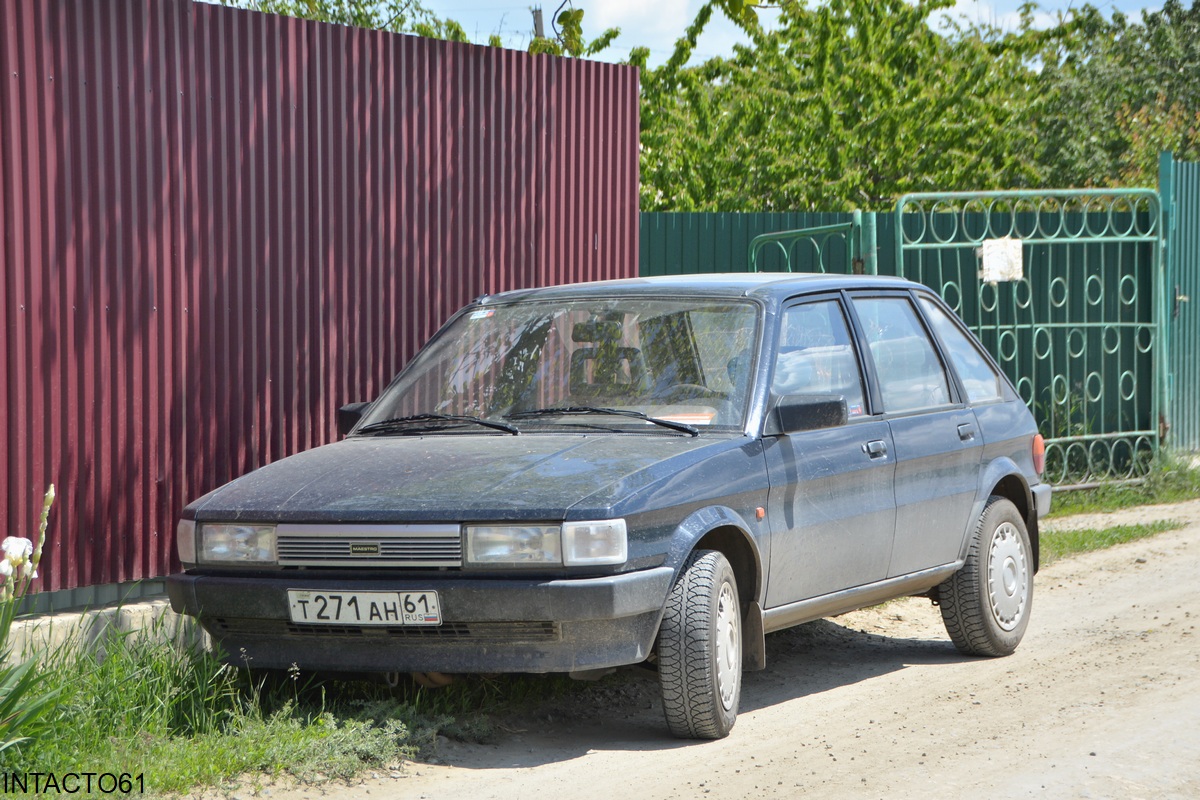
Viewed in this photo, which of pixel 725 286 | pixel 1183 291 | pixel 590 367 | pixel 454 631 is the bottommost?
pixel 454 631

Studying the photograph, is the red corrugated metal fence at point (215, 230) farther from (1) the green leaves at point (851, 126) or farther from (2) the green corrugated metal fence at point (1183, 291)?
(1) the green leaves at point (851, 126)

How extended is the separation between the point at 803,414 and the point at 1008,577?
193 cm

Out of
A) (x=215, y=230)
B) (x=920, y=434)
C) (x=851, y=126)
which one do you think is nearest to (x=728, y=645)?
(x=920, y=434)

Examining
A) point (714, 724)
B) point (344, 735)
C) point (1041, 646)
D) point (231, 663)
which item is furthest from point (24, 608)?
point (1041, 646)

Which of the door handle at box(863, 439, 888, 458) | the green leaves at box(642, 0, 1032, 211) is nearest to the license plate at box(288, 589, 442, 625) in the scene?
the door handle at box(863, 439, 888, 458)

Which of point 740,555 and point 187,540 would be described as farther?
point 740,555

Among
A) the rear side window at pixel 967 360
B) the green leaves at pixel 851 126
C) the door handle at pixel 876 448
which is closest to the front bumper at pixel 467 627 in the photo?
the door handle at pixel 876 448

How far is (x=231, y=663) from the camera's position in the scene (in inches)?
211

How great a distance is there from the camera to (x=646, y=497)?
5.05 metres

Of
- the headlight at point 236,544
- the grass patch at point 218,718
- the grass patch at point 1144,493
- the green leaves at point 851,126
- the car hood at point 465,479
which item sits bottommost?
the grass patch at point 218,718

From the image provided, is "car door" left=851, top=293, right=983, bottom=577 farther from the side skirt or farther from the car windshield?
the car windshield

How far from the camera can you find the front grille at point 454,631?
16.4 ft

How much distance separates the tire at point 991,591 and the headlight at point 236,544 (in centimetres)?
319

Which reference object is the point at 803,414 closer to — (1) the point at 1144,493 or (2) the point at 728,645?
(2) the point at 728,645
